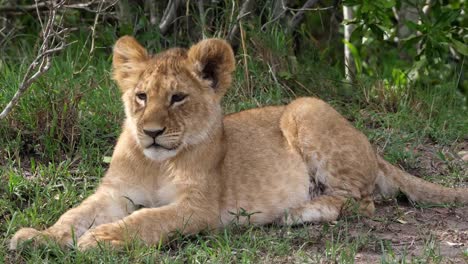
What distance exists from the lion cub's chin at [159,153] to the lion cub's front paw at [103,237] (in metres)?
0.40

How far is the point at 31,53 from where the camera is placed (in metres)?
6.99

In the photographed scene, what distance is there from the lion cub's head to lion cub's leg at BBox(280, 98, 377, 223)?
0.58 metres

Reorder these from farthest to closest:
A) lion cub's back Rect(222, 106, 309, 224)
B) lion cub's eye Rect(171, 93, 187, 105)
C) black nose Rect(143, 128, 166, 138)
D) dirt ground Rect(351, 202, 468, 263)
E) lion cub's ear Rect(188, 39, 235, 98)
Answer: lion cub's back Rect(222, 106, 309, 224) < lion cub's ear Rect(188, 39, 235, 98) < lion cub's eye Rect(171, 93, 187, 105) < black nose Rect(143, 128, 166, 138) < dirt ground Rect(351, 202, 468, 263)

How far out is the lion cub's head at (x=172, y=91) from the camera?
4551 millimetres

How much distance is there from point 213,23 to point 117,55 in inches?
89.5

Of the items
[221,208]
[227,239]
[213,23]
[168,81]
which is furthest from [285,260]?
[213,23]

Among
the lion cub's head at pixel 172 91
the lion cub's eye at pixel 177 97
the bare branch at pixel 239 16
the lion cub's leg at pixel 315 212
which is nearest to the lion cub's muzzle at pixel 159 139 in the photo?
the lion cub's head at pixel 172 91

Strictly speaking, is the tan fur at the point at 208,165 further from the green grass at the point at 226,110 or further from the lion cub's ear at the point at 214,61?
the green grass at the point at 226,110

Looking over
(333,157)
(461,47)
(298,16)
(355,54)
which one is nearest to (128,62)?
(333,157)

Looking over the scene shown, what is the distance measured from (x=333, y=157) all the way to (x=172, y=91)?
105 centimetres

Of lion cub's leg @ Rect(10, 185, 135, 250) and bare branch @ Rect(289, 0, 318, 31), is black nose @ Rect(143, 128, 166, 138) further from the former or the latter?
bare branch @ Rect(289, 0, 318, 31)

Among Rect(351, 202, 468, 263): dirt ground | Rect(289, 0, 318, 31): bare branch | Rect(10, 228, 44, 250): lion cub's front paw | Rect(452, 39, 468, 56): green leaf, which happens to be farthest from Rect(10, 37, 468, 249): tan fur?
Rect(289, 0, 318, 31): bare branch

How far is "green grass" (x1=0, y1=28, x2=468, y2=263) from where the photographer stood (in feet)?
14.1

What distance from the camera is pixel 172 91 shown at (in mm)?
4629
